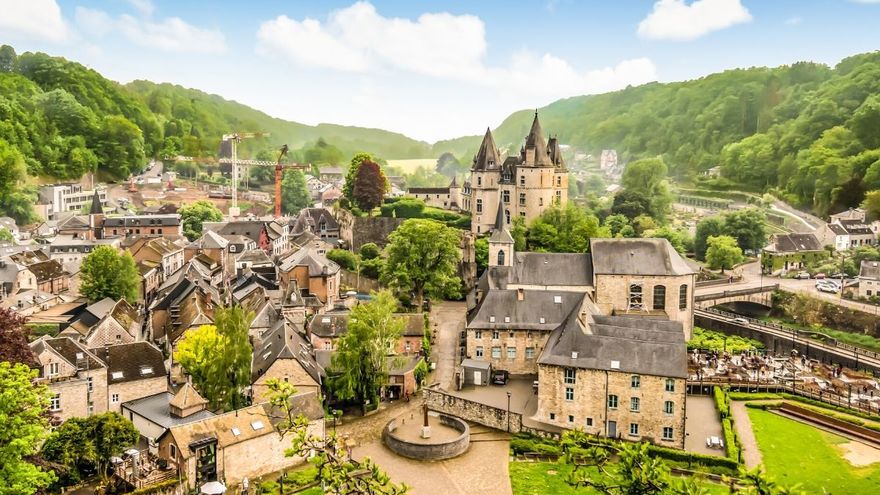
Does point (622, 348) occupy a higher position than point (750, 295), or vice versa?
point (622, 348)

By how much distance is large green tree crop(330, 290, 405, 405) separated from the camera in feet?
114

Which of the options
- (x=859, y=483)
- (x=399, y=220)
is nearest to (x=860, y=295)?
(x=859, y=483)

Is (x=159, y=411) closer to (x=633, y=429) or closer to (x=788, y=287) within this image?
(x=633, y=429)

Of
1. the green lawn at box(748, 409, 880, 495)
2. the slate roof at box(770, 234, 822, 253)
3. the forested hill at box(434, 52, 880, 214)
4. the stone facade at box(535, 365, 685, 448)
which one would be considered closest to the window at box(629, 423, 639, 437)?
the stone facade at box(535, 365, 685, 448)

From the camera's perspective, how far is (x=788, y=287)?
196 feet

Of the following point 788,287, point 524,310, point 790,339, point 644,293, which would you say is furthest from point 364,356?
point 788,287

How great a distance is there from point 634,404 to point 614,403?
35.2 inches

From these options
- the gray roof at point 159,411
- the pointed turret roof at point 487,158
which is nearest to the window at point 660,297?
the pointed turret roof at point 487,158

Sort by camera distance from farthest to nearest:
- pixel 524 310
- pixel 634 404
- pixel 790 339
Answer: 1. pixel 790 339
2. pixel 524 310
3. pixel 634 404

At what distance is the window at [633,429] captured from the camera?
1294 inches

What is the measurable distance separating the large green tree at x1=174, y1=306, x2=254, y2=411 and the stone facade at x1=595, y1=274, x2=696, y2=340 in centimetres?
2205

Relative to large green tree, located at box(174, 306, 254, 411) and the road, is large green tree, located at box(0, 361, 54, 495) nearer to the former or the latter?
large green tree, located at box(174, 306, 254, 411)

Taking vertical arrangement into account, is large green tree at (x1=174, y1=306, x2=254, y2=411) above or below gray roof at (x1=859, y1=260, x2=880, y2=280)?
A: below

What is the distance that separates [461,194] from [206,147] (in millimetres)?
60287
